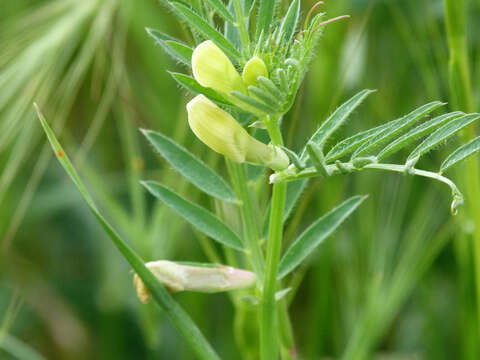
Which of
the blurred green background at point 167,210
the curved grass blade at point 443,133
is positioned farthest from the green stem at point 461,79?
the curved grass blade at point 443,133

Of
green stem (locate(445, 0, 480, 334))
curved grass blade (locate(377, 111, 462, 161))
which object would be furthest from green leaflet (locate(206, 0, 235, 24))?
green stem (locate(445, 0, 480, 334))

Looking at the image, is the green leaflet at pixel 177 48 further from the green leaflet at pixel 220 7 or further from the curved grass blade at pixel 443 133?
the curved grass blade at pixel 443 133

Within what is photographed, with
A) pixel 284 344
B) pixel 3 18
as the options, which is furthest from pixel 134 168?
pixel 3 18

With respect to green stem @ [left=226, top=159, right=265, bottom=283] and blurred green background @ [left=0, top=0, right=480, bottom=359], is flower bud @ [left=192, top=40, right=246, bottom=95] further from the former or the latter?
blurred green background @ [left=0, top=0, right=480, bottom=359]

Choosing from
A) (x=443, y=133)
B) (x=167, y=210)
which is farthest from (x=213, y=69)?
(x=167, y=210)

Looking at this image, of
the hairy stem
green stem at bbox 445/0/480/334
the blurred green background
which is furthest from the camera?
the blurred green background
